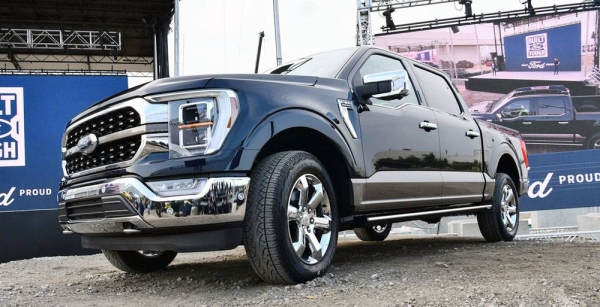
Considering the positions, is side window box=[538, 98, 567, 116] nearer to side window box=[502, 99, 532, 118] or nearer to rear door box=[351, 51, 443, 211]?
side window box=[502, 99, 532, 118]

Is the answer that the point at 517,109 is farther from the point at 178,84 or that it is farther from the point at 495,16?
the point at 178,84

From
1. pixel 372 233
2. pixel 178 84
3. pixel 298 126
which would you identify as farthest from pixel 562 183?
pixel 178 84

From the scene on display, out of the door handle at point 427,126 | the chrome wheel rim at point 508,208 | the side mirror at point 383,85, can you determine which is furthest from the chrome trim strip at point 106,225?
the chrome wheel rim at point 508,208

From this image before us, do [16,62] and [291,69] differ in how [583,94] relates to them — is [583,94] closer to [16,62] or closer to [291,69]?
[291,69]

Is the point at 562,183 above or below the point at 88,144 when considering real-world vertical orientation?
below

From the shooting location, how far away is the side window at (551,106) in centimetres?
2188

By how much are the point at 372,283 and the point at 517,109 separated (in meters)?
20.7

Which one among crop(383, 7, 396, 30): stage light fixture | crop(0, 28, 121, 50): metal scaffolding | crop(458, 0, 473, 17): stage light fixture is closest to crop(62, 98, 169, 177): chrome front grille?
crop(383, 7, 396, 30): stage light fixture

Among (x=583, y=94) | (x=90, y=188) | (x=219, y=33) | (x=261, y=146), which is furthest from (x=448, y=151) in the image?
(x=583, y=94)

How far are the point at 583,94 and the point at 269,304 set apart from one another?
73.3ft

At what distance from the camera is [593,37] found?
22.1 metres

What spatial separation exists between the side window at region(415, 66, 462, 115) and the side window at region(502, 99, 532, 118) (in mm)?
17661

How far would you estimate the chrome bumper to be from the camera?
2.97m

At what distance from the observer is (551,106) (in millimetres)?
21891
